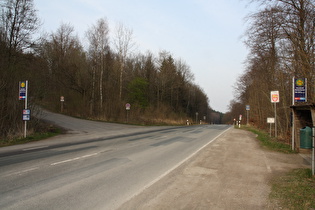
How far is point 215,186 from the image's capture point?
19.0 ft

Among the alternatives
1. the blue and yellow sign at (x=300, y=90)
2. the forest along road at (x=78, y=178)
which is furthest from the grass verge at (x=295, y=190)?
the blue and yellow sign at (x=300, y=90)

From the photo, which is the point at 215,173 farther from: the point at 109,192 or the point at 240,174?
the point at 109,192

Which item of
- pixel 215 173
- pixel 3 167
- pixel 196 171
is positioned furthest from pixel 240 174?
pixel 3 167

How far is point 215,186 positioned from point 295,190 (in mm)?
1849

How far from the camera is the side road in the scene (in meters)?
4.60

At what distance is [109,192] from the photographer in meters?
5.12

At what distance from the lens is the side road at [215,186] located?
460 cm

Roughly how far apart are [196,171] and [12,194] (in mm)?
4978

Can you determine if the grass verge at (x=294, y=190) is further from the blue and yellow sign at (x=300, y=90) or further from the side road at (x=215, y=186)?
the blue and yellow sign at (x=300, y=90)

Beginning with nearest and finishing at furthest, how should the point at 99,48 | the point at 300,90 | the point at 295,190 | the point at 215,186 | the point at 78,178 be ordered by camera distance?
the point at 295,190 < the point at 215,186 < the point at 78,178 < the point at 300,90 < the point at 99,48

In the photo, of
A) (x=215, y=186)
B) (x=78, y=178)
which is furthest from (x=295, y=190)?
(x=78, y=178)

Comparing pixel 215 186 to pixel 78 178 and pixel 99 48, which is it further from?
pixel 99 48

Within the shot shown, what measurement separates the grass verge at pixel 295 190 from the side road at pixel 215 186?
0.22 m

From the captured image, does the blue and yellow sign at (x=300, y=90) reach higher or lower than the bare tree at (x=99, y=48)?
lower
